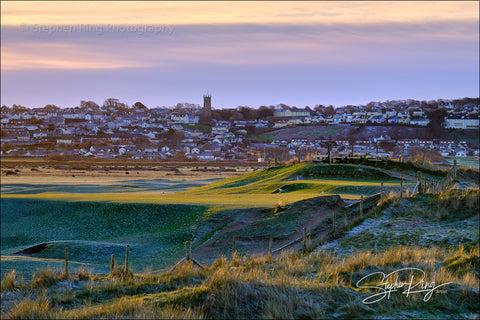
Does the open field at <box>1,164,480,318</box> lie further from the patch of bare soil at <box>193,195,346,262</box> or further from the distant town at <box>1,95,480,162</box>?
the distant town at <box>1,95,480,162</box>

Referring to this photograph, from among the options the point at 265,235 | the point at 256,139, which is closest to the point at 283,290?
the point at 265,235

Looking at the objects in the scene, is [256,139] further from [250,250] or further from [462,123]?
[250,250]

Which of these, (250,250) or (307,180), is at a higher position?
(307,180)

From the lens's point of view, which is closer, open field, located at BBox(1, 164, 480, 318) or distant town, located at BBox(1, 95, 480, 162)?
open field, located at BBox(1, 164, 480, 318)

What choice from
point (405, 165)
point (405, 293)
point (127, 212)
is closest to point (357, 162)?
point (405, 165)

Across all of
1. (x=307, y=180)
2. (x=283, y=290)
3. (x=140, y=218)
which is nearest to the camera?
(x=283, y=290)

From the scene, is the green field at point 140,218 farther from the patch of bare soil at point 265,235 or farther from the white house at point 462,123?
the white house at point 462,123

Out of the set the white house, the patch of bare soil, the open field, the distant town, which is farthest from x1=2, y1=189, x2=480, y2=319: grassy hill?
the white house

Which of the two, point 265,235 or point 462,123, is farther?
point 462,123

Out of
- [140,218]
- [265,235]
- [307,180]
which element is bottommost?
[140,218]

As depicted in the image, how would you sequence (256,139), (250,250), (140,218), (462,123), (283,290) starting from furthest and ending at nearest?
1. (256,139)
2. (462,123)
3. (140,218)
4. (250,250)
5. (283,290)

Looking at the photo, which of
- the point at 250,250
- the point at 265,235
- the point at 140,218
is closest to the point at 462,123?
the point at 140,218

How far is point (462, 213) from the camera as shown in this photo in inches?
818

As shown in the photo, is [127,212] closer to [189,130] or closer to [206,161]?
[206,161]
